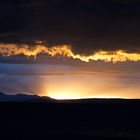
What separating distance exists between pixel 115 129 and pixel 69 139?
57.4 feet

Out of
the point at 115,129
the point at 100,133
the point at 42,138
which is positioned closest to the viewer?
the point at 42,138

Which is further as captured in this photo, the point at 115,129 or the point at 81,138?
the point at 115,129

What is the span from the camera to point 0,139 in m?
59.7

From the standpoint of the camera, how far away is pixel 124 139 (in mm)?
66375

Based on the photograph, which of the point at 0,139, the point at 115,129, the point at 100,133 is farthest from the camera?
the point at 115,129

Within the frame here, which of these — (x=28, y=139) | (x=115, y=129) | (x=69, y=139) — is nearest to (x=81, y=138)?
(x=69, y=139)

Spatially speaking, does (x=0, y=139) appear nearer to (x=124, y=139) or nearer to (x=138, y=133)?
(x=124, y=139)

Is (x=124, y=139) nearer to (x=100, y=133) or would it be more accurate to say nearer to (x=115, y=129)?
(x=100, y=133)

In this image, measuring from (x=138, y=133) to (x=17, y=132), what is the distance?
16.5 m

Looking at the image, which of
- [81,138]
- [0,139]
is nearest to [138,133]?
[81,138]

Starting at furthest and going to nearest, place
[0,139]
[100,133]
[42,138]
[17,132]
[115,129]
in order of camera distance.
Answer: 1. [115,129]
2. [100,133]
3. [17,132]
4. [42,138]
5. [0,139]

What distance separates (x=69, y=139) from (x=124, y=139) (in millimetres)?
6815

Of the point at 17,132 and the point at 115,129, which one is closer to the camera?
the point at 17,132

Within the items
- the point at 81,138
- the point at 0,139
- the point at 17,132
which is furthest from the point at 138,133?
the point at 0,139
